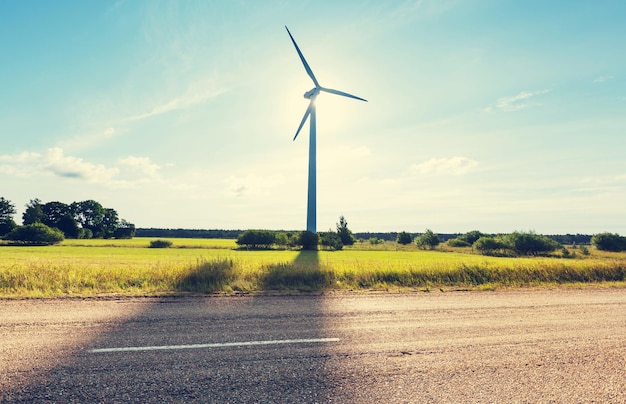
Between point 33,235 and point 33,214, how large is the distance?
39.2 meters

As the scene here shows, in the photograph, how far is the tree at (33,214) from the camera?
10729 centimetres

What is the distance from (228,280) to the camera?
13.7m

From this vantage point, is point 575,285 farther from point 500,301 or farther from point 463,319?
point 463,319

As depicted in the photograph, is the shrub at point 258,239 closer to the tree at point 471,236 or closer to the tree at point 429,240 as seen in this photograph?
the tree at point 429,240

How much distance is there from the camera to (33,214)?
10812 cm

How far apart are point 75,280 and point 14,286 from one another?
1.68 m

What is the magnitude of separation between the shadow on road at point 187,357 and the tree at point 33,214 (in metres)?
122

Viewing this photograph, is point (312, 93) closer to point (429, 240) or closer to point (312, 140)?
point (312, 140)

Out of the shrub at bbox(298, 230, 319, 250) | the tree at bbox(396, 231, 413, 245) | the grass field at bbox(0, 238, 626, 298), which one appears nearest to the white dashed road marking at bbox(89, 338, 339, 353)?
the grass field at bbox(0, 238, 626, 298)

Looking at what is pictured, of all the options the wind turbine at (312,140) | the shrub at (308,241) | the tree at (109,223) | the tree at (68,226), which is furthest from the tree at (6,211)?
the wind turbine at (312,140)

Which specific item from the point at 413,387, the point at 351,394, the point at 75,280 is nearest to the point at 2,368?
the point at 351,394

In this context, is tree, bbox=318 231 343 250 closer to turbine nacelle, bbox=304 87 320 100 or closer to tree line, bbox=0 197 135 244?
turbine nacelle, bbox=304 87 320 100

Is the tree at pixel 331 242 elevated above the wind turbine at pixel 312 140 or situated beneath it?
situated beneath

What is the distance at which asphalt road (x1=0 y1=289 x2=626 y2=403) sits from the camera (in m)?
4.78
